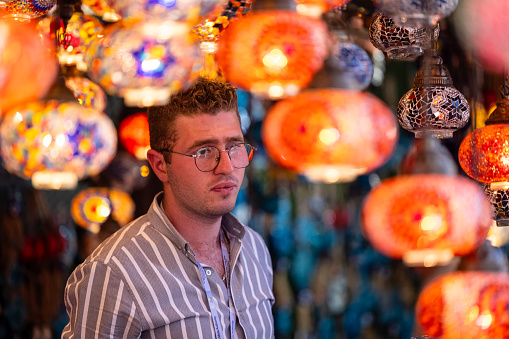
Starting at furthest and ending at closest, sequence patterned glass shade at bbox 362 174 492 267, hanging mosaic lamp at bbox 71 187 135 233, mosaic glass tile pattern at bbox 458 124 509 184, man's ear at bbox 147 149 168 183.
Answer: hanging mosaic lamp at bbox 71 187 135 233 → patterned glass shade at bbox 362 174 492 267 → man's ear at bbox 147 149 168 183 → mosaic glass tile pattern at bbox 458 124 509 184

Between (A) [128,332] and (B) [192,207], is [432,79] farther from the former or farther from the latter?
(A) [128,332]

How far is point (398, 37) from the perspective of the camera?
110 centimetres

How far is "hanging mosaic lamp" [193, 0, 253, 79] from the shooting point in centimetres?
113

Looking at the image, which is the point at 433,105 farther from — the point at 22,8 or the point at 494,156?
the point at 22,8

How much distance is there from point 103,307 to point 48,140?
0.50 meters

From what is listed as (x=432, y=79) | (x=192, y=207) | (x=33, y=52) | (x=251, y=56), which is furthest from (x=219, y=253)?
(x=33, y=52)

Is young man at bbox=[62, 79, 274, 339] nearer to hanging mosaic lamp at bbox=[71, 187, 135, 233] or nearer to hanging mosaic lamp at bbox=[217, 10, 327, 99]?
hanging mosaic lamp at bbox=[217, 10, 327, 99]

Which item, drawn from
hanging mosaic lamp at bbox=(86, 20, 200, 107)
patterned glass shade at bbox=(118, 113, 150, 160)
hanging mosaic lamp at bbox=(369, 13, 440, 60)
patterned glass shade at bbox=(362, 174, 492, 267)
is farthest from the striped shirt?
A: patterned glass shade at bbox=(118, 113, 150, 160)

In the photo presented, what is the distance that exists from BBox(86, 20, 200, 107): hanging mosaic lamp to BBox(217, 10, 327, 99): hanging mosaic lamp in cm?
7

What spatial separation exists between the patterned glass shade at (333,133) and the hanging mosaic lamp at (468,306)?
0.30m

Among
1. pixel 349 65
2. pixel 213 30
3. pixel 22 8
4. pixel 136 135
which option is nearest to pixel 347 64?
pixel 349 65

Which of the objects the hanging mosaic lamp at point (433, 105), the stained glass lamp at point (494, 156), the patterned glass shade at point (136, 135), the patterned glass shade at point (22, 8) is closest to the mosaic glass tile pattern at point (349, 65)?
the hanging mosaic lamp at point (433, 105)

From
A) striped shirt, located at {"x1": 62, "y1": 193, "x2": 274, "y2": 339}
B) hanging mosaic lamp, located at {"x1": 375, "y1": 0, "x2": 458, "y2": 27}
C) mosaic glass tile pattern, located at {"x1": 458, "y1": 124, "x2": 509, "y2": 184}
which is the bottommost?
striped shirt, located at {"x1": 62, "y1": 193, "x2": 274, "y2": 339}

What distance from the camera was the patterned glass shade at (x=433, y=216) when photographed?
1.33 metres
